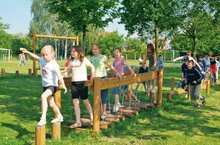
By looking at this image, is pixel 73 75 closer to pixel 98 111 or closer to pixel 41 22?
pixel 98 111

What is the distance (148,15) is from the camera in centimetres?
2042

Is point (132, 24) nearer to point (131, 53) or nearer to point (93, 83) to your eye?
point (93, 83)

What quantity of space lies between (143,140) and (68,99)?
547 cm

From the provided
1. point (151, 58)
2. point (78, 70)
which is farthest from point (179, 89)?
point (78, 70)

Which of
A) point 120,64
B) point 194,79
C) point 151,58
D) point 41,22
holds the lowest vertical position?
point 194,79

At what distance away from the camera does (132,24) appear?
22078 mm

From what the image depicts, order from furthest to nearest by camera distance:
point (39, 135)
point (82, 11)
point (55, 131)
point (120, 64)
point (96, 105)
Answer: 1. point (82, 11)
2. point (120, 64)
3. point (96, 105)
4. point (55, 131)
5. point (39, 135)

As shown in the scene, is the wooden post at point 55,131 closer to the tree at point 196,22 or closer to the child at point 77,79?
the child at point 77,79

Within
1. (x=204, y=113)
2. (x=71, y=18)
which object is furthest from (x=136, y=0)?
(x=204, y=113)

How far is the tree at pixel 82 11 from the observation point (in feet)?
46.8

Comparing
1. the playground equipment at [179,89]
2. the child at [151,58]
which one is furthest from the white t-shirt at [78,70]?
the playground equipment at [179,89]

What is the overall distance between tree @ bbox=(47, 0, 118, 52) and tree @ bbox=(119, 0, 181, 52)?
153 inches

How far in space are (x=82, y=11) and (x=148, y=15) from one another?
7.14m

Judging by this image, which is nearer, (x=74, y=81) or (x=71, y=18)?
(x=74, y=81)
